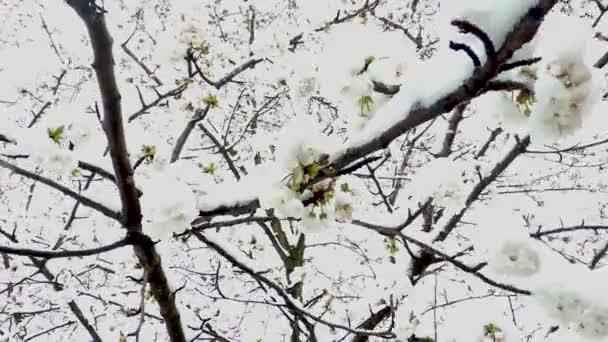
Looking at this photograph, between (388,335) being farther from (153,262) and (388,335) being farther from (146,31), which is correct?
(146,31)

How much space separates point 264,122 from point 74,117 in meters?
5.65

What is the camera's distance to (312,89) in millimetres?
2650

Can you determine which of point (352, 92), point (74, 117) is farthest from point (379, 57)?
point (74, 117)

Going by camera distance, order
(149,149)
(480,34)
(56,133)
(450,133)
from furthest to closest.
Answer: (450,133), (149,149), (56,133), (480,34)

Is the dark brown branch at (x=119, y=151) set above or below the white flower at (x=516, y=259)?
above

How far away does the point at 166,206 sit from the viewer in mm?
1435

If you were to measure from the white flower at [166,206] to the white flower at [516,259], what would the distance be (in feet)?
3.48

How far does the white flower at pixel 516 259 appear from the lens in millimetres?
1694

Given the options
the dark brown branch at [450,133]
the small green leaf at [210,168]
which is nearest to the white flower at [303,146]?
the small green leaf at [210,168]

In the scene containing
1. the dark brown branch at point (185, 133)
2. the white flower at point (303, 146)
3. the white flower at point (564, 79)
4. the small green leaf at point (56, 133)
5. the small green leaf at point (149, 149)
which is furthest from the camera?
the dark brown branch at point (185, 133)

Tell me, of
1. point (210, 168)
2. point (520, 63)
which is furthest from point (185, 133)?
point (520, 63)

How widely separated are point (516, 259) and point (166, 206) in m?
1.16

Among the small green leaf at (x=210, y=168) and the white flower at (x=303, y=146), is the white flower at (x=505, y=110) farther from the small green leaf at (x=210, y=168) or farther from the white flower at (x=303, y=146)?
the small green leaf at (x=210, y=168)

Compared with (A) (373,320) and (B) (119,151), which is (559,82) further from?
(A) (373,320)
